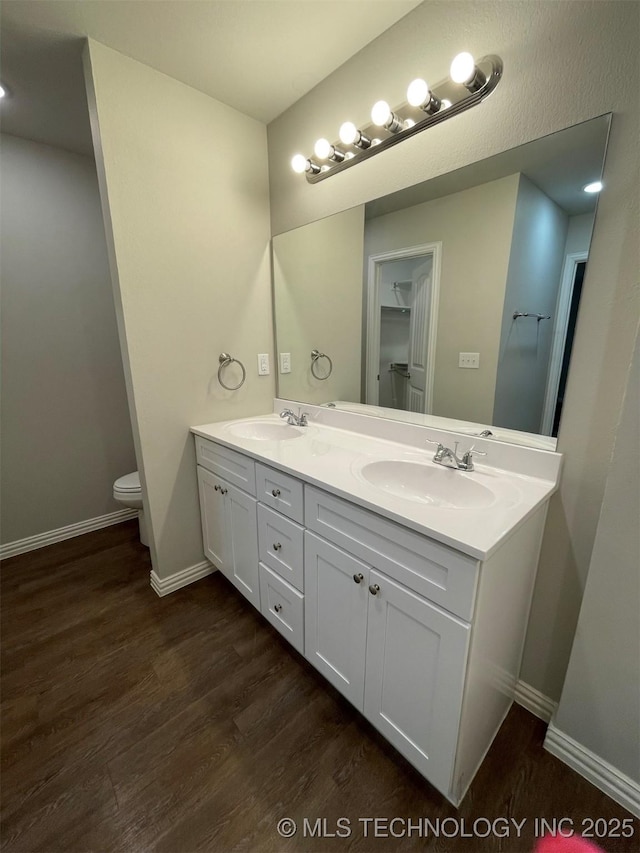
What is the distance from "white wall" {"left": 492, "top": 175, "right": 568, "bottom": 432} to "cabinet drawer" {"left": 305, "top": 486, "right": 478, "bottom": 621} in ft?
2.12

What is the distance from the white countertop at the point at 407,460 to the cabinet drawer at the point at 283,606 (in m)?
0.50

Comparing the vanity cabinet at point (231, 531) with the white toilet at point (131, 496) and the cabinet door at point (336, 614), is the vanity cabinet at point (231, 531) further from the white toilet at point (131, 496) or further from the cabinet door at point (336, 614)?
the white toilet at point (131, 496)

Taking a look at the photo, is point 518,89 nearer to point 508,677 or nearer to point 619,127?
point 619,127

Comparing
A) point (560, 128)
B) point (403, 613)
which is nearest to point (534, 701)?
point (403, 613)

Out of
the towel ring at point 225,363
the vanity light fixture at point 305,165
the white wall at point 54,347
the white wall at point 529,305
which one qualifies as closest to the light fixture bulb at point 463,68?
the white wall at point 529,305

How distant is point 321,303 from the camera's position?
6.24 feet

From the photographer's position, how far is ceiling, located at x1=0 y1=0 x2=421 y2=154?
3.99 feet

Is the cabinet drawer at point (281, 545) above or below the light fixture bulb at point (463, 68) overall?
below

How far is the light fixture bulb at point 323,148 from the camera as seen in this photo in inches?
58.5

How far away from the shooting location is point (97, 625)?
5.56 ft

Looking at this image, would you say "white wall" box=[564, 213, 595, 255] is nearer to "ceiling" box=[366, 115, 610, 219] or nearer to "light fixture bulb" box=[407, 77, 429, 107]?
"ceiling" box=[366, 115, 610, 219]

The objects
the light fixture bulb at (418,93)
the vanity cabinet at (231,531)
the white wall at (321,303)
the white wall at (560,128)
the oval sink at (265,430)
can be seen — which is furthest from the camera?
the oval sink at (265,430)

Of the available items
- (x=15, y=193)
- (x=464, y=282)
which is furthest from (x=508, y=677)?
(x=15, y=193)

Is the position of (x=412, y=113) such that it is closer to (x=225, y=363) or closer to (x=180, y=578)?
(x=225, y=363)
